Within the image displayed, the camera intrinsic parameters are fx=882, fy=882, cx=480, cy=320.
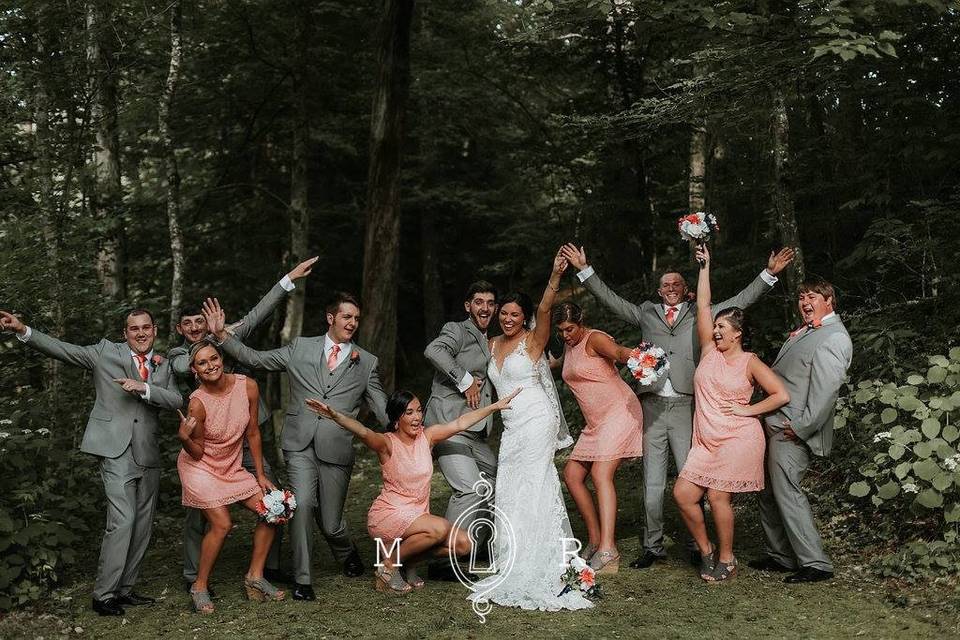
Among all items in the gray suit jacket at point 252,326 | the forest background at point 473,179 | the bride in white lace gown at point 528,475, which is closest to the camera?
the bride in white lace gown at point 528,475

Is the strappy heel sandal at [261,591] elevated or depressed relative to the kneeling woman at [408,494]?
depressed

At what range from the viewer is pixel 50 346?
18.3ft

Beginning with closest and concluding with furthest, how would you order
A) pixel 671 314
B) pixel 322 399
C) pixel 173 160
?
pixel 322 399 < pixel 671 314 < pixel 173 160

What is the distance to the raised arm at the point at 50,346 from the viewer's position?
5336 millimetres

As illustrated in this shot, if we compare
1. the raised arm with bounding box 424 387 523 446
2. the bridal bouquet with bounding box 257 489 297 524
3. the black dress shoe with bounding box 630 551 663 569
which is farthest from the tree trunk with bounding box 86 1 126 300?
the black dress shoe with bounding box 630 551 663 569

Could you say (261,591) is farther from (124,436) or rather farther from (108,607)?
(124,436)

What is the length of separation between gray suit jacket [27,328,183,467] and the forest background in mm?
697

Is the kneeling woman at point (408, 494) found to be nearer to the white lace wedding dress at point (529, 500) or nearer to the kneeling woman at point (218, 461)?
the white lace wedding dress at point (529, 500)

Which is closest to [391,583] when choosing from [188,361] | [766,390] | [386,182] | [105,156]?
[188,361]

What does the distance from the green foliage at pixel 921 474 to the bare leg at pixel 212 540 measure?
4196 millimetres

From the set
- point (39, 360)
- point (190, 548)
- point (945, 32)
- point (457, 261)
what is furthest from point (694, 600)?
point (457, 261)

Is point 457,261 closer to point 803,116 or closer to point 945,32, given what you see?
A: point 803,116

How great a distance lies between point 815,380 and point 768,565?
4.54 feet

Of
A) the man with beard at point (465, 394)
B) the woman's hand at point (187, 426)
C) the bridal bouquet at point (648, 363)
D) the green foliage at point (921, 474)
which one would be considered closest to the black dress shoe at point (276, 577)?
the man with beard at point (465, 394)
